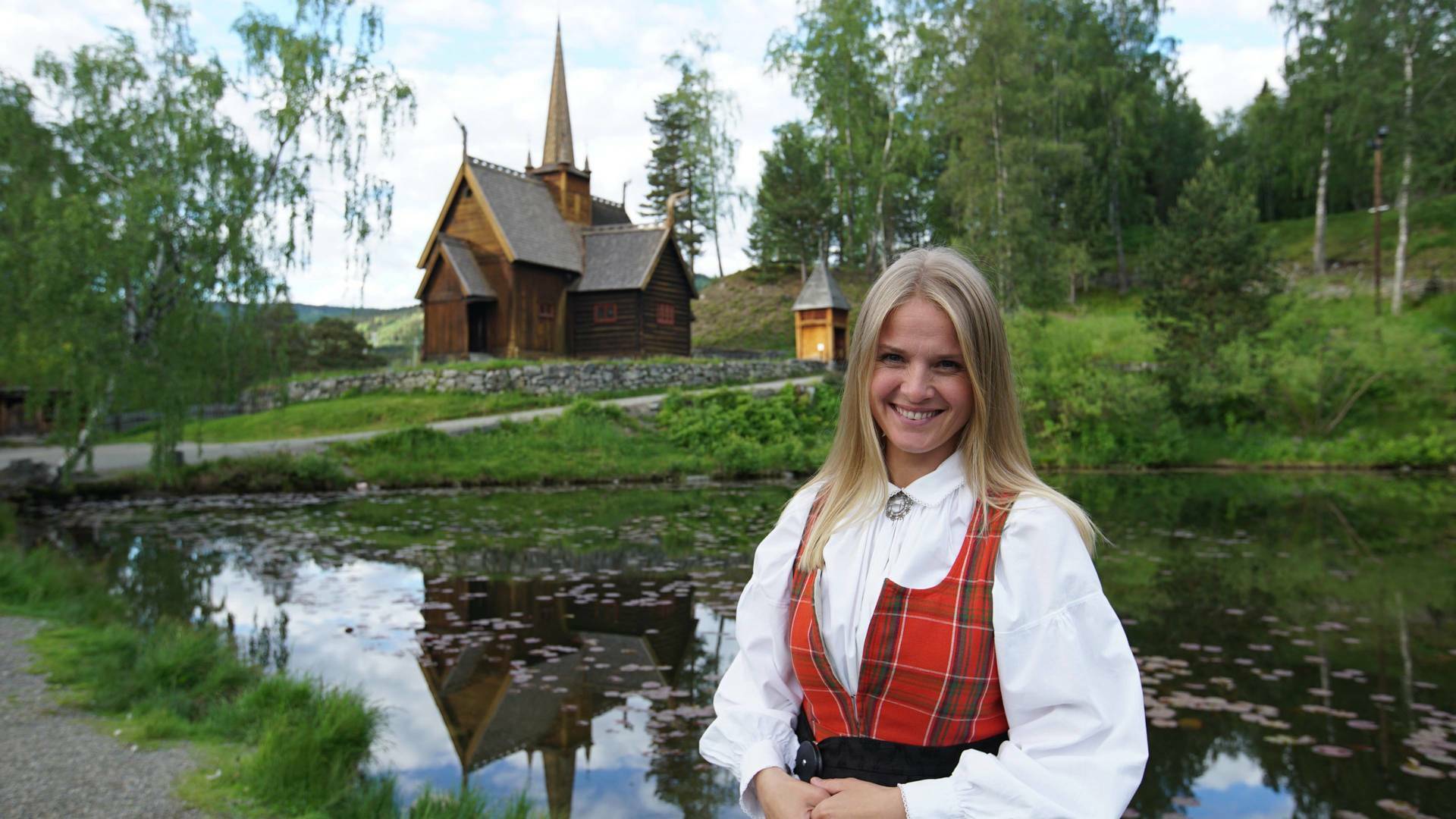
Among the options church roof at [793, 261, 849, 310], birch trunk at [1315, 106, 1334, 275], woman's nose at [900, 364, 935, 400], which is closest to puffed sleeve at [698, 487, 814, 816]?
woman's nose at [900, 364, 935, 400]

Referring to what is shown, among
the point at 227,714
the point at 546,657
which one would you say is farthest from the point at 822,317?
the point at 227,714

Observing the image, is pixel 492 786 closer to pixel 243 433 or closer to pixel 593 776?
pixel 593 776

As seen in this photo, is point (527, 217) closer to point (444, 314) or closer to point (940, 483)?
point (444, 314)

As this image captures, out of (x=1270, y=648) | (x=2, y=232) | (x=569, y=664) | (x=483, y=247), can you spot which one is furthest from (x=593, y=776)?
(x=483, y=247)

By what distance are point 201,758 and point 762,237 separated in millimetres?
43516

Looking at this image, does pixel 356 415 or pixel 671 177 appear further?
pixel 671 177

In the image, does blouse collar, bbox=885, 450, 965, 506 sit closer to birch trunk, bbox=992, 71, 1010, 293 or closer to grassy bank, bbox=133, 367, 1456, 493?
grassy bank, bbox=133, 367, 1456, 493

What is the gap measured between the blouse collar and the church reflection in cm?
338

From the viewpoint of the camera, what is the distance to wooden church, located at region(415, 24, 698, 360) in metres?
28.7

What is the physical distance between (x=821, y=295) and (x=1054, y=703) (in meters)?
32.9

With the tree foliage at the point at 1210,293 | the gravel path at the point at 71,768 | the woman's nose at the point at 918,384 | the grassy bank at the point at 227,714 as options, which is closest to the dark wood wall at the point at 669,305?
the tree foliage at the point at 1210,293

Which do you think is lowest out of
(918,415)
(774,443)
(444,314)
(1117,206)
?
(774,443)

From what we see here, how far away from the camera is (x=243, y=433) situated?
889 inches

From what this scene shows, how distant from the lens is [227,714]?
17.2 ft
